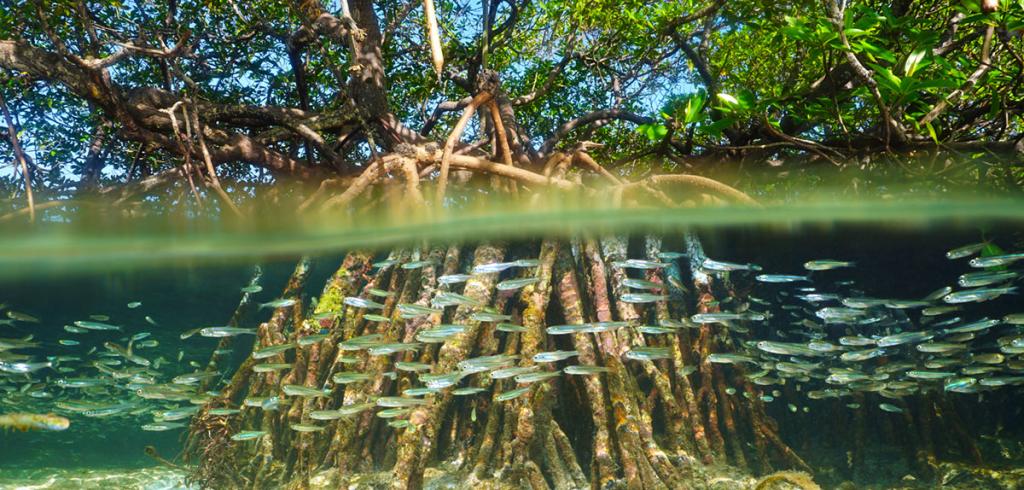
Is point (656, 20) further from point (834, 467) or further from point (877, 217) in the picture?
point (834, 467)

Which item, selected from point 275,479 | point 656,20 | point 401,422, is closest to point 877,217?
point 656,20

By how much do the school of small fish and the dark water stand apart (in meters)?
0.26

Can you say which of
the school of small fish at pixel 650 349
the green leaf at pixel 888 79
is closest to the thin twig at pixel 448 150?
the school of small fish at pixel 650 349

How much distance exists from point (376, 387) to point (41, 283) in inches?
258

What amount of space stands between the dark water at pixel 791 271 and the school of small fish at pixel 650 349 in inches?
10.1

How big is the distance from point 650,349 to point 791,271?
821 cm

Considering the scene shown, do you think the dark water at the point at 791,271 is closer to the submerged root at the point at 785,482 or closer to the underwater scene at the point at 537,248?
the underwater scene at the point at 537,248

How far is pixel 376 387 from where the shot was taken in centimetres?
748

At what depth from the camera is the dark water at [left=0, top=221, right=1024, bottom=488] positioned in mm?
9484

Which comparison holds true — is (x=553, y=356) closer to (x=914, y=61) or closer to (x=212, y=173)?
(x=914, y=61)

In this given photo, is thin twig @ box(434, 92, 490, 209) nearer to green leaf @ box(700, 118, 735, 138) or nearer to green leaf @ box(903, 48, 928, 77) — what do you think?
green leaf @ box(700, 118, 735, 138)

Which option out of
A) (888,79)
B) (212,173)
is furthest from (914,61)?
(212,173)

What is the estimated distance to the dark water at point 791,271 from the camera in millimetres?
9484

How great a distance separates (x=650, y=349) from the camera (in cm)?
660
